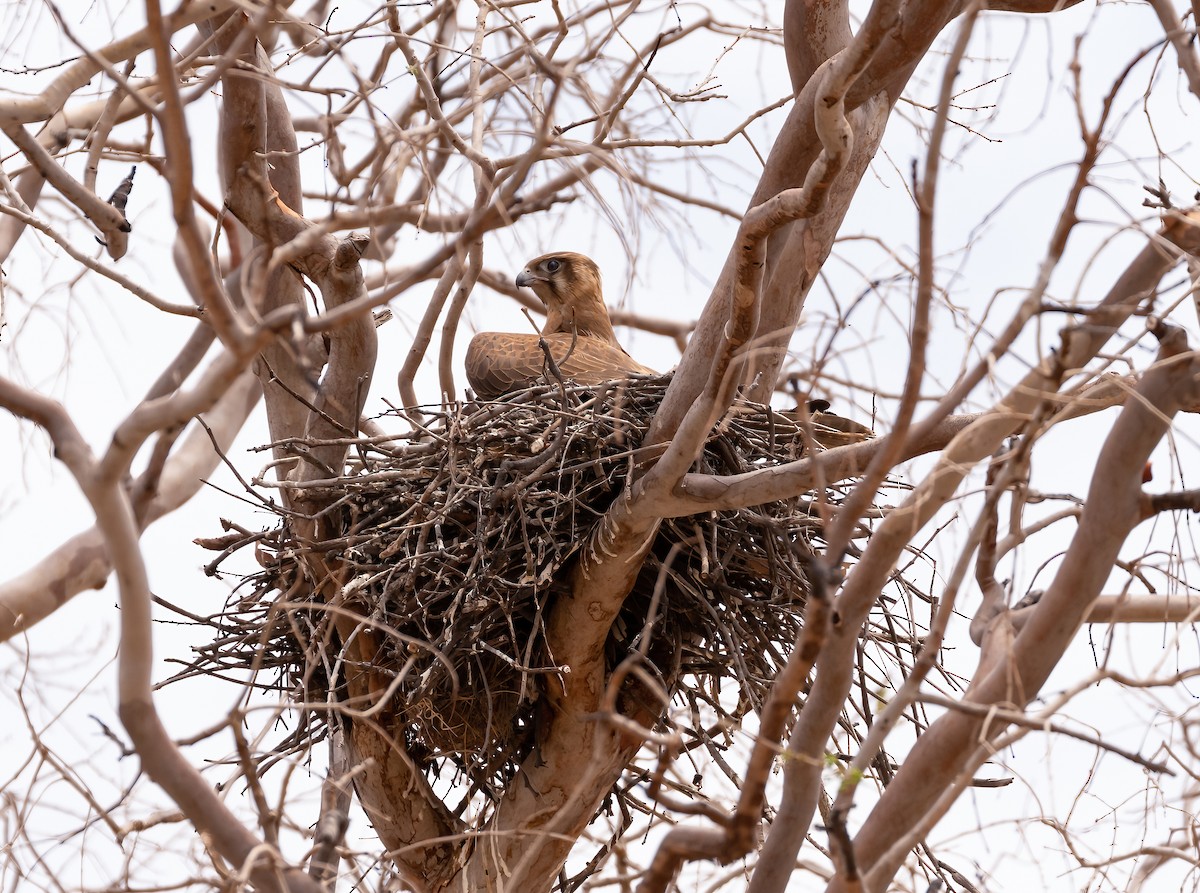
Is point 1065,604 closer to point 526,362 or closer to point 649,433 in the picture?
point 649,433

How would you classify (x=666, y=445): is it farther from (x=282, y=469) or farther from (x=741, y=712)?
(x=282, y=469)

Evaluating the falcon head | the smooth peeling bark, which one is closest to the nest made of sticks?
the smooth peeling bark

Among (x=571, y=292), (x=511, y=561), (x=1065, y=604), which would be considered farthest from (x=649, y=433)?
(x=571, y=292)

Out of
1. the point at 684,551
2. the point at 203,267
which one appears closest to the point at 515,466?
the point at 684,551

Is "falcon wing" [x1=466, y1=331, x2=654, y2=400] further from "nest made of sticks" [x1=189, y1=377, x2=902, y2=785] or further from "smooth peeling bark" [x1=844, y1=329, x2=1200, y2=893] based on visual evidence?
"smooth peeling bark" [x1=844, y1=329, x2=1200, y2=893]

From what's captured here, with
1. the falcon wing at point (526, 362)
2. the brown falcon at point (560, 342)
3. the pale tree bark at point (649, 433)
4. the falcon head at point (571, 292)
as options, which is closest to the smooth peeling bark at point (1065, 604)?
the pale tree bark at point (649, 433)

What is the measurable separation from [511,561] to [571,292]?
8.91 feet

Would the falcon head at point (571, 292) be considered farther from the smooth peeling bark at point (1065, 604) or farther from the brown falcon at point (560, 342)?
the smooth peeling bark at point (1065, 604)

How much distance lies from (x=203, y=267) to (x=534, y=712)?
3212mm

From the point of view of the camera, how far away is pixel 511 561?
4453 mm

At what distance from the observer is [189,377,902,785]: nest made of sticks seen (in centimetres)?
431

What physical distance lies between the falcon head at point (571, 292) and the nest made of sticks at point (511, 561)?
6.62 ft

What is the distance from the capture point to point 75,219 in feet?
18.4

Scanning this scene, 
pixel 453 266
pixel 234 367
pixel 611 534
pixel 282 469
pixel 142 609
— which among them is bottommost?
pixel 142 609
